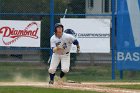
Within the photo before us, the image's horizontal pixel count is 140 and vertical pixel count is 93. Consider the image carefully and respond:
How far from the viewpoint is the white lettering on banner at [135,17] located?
19750 mm

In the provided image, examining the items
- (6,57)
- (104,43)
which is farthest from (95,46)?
(6,57)

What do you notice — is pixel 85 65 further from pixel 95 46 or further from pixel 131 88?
pixel 131 88

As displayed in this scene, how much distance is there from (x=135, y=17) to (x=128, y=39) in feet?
2.65

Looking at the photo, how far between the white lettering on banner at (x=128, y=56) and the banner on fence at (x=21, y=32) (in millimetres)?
2945

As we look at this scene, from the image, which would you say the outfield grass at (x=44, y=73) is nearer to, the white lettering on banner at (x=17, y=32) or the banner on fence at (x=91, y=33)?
the banner on fence at (x=91, y=33)

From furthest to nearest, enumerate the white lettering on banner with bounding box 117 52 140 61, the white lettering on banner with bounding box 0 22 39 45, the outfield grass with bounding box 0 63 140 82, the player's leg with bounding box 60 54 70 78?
1. the white lettering on banner with bounding box 0 22 39 45
2. the white lettering on banner with bounding box 117 52 140 61
3. the outfield grass with bounding box 0 63 140 82
4. the player's leg with bounding box 60 54 70 78

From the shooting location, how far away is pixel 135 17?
19.8 m

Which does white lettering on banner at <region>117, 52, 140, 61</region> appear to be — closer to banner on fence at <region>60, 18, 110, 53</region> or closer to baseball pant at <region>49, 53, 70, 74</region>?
banner on fence at <region>60, 18, 110, 53</region>

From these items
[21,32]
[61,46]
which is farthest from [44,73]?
[61,46]

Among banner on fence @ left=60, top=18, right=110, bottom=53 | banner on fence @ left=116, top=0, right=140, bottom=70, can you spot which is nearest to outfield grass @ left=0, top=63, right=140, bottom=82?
banner on fence @ left=116, top=0, right=140, bottom=70

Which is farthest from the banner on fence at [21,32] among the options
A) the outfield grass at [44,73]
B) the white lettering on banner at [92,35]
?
the white lettering on banner at [92,35]

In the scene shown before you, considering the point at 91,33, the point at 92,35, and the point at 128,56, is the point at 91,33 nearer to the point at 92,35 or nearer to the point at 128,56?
the point at 92,35

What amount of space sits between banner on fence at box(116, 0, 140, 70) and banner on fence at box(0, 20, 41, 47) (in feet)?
9.57

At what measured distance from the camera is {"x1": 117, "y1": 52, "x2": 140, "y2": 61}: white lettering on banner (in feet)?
64.7
